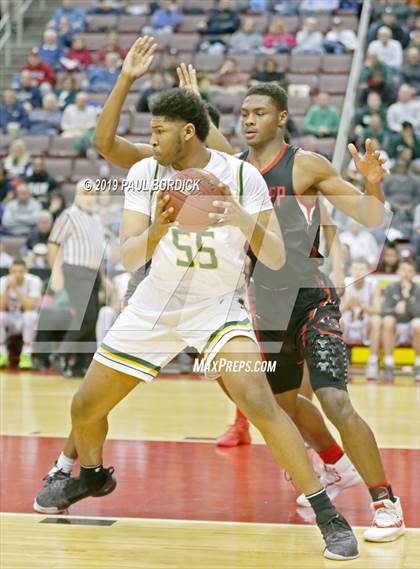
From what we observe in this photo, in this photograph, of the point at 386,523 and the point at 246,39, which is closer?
the point at 386,523

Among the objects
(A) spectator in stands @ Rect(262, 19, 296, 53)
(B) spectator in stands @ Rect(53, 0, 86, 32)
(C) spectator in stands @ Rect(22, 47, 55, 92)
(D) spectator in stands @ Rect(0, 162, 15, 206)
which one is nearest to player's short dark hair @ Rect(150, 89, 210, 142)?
(D) spectator in stands @ Rect(0, 162, 15, 206)

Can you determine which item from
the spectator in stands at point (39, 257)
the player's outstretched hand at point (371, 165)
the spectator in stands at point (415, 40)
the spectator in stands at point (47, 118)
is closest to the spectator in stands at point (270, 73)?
the spectator in stands at point (415, 40)

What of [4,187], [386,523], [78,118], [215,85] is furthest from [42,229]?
[386,523]

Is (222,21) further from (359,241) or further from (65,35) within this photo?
(359,241)

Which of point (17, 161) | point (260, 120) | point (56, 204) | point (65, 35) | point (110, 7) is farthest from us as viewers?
point (110, 7)

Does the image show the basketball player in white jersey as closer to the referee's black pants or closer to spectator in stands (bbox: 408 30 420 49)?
the referee's black pants

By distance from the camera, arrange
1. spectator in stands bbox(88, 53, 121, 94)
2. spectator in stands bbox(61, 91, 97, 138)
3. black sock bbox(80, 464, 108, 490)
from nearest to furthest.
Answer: black sock bbox(80, 464, 108, 490), spectator in stands bbox(61, 91, 97, 138), spectator in stands bbox(88, 53, 121, 94)

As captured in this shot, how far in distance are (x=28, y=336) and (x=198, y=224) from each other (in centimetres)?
741

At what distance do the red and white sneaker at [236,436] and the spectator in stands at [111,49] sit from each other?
10.2m

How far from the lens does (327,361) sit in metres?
4.70

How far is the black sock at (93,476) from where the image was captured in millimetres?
4910

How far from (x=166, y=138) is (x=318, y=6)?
1234 cm

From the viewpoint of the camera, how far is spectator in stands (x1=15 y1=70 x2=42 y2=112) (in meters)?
15.9

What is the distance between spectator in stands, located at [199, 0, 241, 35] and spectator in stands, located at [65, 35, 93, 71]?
1.83 metres
